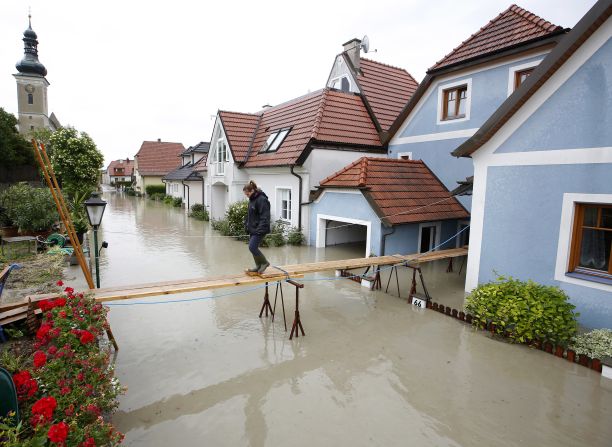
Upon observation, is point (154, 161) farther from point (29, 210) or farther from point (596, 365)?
point (596, 365)

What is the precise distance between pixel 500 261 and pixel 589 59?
14.0 feet

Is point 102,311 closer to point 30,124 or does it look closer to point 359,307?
point 359,307

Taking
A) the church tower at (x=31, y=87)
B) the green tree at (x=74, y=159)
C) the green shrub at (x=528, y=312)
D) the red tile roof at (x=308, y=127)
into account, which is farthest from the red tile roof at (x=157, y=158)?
the green shrub at (x=528, y=312)

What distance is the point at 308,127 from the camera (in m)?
16.5

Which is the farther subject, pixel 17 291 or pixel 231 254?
pixel 231 254

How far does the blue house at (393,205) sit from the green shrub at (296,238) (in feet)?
4.99

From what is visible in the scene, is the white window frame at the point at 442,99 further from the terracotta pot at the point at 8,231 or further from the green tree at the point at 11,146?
the green tree at the point at 11,146

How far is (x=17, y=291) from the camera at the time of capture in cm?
894

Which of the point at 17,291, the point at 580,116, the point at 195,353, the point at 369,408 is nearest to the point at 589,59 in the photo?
the point at 580,116

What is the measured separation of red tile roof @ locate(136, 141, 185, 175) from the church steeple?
30.3 m

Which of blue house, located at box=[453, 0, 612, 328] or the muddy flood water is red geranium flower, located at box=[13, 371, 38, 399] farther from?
blue house, located at box=[453, 0, 612, 328]

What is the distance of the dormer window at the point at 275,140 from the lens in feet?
59.5

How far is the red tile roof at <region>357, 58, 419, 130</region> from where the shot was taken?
18.0 metres

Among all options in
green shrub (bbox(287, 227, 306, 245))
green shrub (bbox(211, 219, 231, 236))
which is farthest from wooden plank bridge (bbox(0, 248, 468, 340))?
green shrub (bbox(211, 219, 231, 236))
